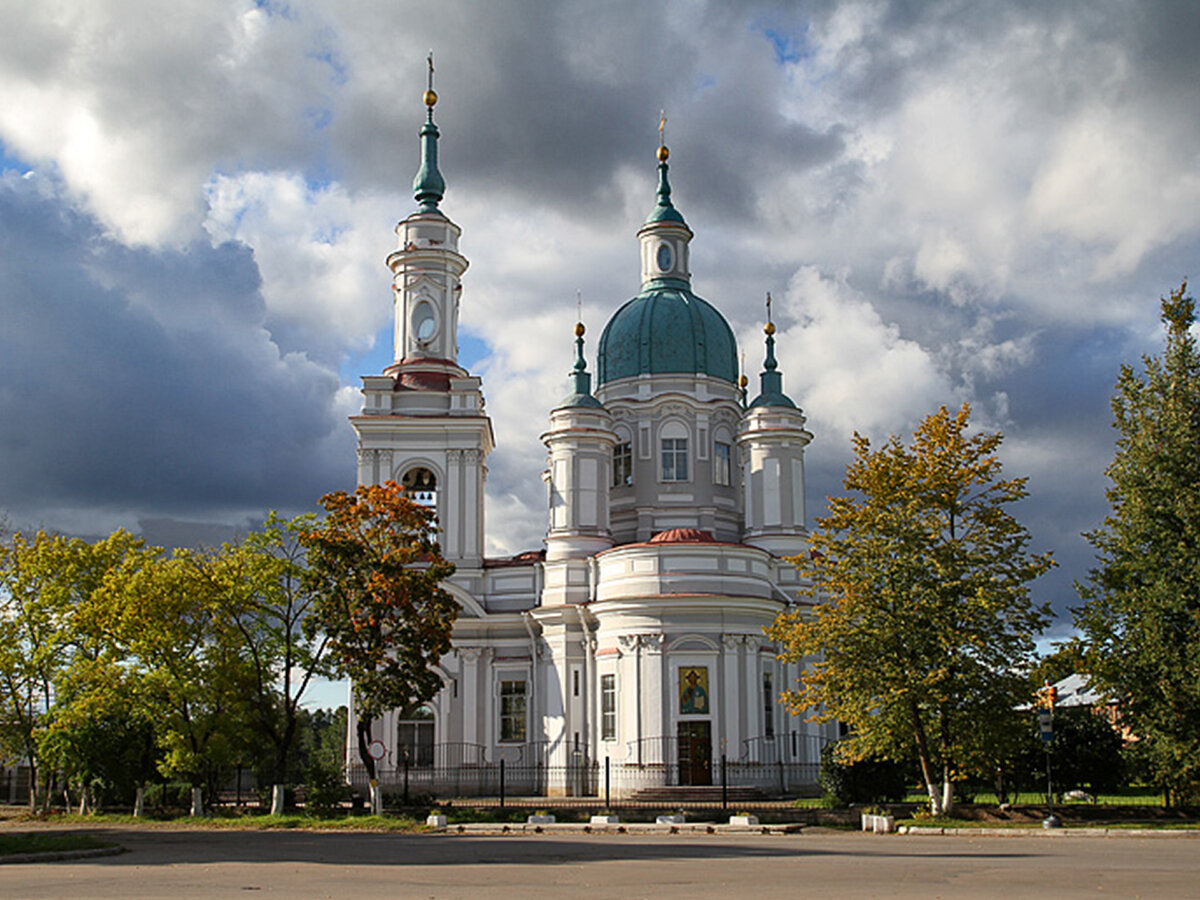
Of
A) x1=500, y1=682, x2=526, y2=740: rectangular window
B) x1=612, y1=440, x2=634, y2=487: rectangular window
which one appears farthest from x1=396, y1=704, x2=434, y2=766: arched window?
x1=612, y1=440, x2=634, y2=487: rectangular window

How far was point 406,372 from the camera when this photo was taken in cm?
4975

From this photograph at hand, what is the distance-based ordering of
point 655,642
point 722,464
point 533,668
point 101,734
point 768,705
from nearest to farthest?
point 101,734
point 655,642
point 768,705
point 533,668
point 722,464

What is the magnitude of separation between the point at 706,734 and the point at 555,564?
29.2 ft

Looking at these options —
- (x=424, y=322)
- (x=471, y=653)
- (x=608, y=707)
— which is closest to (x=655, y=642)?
(x=608, y=707)

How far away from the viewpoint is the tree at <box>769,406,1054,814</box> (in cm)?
3069

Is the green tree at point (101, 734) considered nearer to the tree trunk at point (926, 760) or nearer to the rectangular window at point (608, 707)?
the rectangular window at point (608, 707)

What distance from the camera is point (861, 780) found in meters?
34.5

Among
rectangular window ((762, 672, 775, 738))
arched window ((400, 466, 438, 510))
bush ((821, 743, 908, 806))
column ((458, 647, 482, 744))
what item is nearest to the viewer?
bush ((821, 743, 908, 806))

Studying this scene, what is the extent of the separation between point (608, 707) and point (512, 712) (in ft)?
16.6

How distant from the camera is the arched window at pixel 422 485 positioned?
1892 inches

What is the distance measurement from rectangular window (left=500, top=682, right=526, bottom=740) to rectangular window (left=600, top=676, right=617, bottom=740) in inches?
177

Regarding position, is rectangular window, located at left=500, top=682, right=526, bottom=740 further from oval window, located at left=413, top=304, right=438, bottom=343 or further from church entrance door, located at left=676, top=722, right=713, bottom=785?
oval window, located at left=413, top=304, right=438, bottom=343

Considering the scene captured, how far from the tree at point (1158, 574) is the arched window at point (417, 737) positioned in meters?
23.5

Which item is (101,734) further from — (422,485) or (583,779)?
(583,779)
